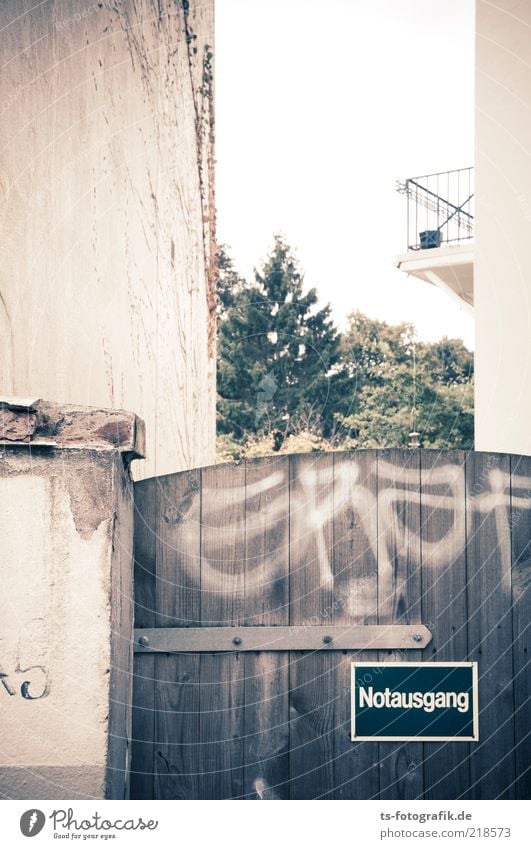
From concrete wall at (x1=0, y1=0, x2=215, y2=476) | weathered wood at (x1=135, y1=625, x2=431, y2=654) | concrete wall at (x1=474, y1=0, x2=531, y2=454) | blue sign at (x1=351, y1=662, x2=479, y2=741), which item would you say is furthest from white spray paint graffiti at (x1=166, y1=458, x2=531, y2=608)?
concrete wall at (x1=474, y1=0, x2=531, y2=454)

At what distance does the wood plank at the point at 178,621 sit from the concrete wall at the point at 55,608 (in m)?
0.30

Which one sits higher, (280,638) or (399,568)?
(399,568)

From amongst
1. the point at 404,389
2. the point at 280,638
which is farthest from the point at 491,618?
the point at 404,389

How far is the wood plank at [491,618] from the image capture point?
3180 mm

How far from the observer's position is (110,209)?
15.1 ft

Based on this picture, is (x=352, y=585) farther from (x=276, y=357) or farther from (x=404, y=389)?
(x=276, y=357)

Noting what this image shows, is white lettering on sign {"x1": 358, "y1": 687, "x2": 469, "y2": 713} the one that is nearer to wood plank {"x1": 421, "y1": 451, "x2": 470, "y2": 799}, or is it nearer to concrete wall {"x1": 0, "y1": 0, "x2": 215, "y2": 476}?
wood plank {"x1": 421, "y1": 451, "x2": 470, "y2": 799}

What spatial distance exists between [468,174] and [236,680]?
8.41m

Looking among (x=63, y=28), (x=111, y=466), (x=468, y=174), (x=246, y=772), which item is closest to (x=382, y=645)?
(x=246, y=772)

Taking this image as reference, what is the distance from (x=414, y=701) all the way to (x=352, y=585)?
413mm

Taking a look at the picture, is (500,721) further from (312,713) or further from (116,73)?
(116,73)

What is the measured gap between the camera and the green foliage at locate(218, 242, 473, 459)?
704 inches

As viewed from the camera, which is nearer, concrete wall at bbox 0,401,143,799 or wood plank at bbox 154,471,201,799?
concrete wall at bbox 0,401,143,799

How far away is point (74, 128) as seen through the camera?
4.15 meters
